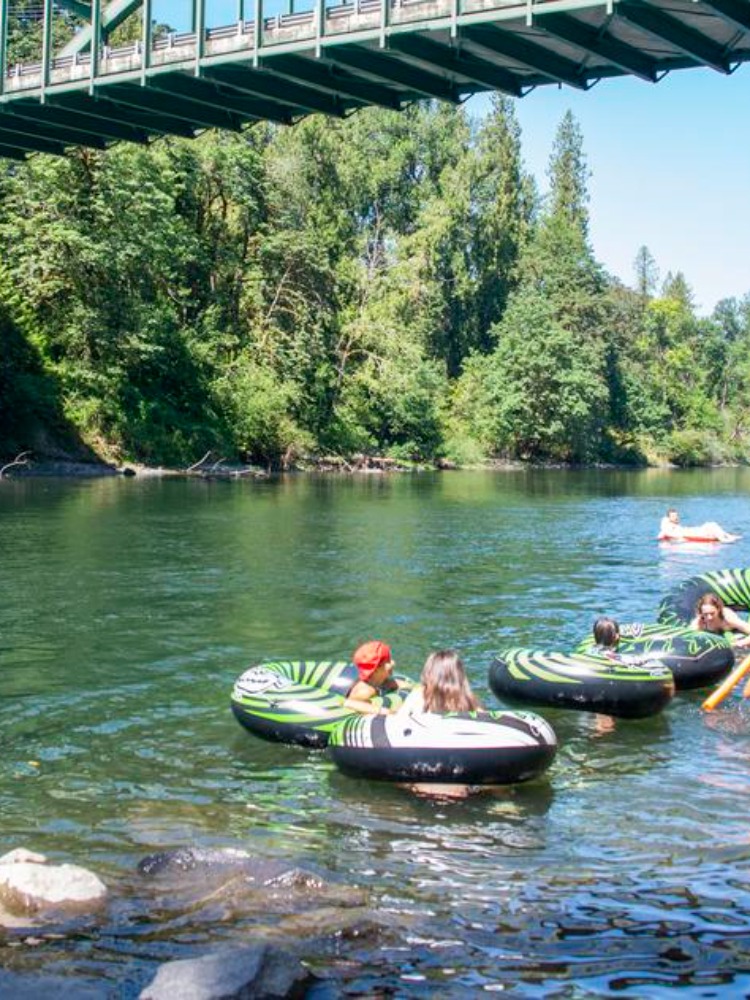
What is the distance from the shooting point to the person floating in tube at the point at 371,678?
29.4 ft

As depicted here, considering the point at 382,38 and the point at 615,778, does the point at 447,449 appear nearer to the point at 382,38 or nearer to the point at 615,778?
the point at 382,38

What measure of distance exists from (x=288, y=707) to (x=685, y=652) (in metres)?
3.83

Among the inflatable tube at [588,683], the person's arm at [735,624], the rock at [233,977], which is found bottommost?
the rock at [233,977]

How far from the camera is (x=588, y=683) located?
9750 mm

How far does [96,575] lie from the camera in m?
18.0

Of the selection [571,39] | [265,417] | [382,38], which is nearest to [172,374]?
[265,417]

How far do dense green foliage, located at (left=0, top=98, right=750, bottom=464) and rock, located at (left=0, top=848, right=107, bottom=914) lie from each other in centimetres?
3675

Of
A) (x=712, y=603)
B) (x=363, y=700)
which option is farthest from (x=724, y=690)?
(x=363, y=700)

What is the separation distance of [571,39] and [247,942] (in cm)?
2255

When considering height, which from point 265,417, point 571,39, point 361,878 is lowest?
point 361,878

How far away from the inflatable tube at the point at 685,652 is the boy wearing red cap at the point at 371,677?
6.89 ft

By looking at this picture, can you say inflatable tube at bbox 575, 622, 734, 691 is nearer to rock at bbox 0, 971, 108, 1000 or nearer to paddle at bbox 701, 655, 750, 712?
paddle at bbox 701, 655, 750, 712

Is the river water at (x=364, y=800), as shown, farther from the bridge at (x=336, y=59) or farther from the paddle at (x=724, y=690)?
the bridge at (x=336, y=59)

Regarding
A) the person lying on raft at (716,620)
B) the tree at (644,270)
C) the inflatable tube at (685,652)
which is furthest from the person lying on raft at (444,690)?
the tree at (644,270)
